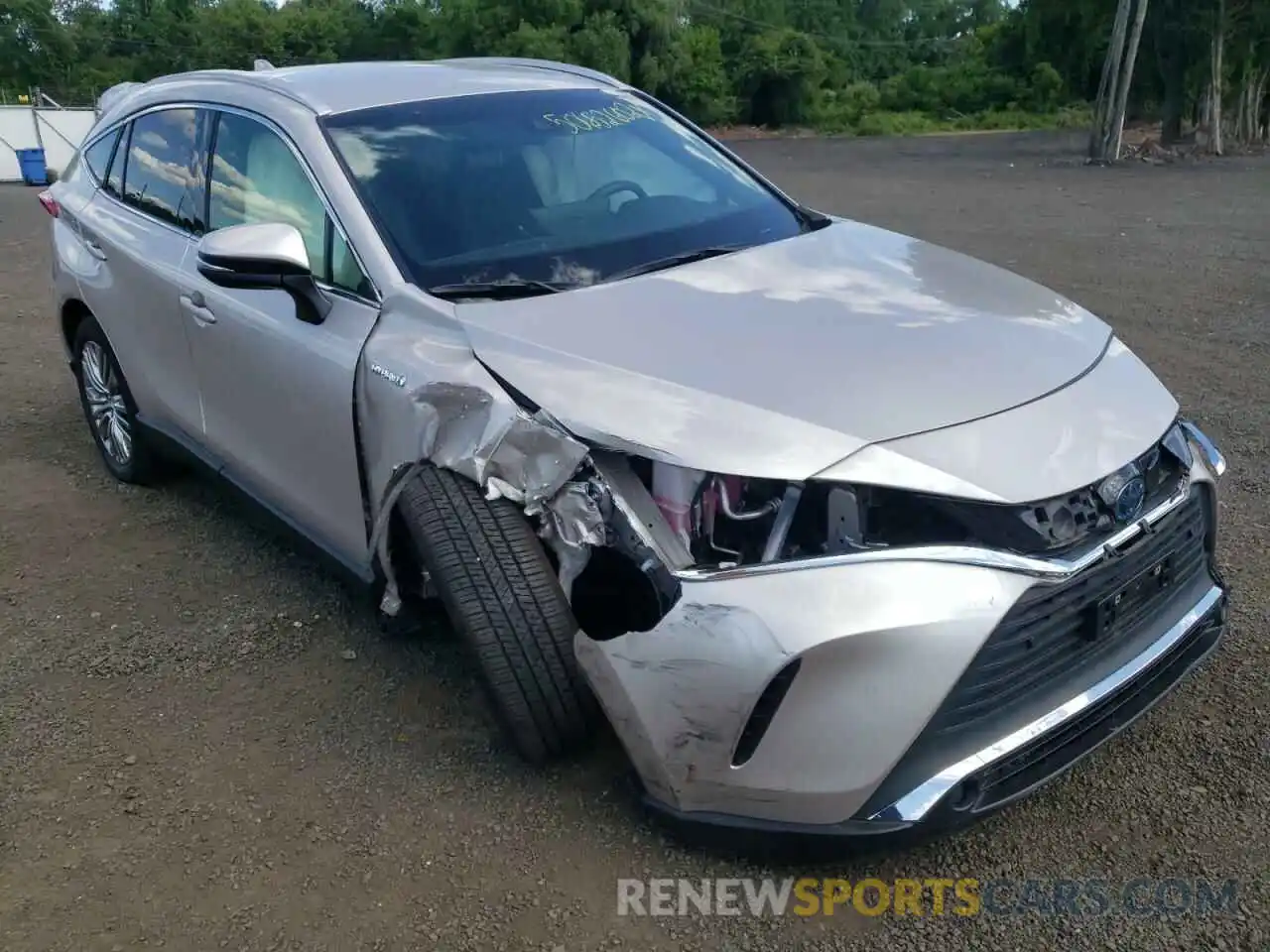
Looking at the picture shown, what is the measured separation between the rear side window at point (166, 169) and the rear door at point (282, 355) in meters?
0.17

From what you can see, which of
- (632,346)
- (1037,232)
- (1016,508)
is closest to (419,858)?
(632,346)

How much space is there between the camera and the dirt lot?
8.38ft

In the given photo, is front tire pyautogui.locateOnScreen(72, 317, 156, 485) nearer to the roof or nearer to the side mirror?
the roof

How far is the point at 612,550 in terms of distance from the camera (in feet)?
8.62

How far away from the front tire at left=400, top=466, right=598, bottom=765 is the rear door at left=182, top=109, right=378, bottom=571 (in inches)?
21.6

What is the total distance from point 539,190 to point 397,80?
0.74 metres

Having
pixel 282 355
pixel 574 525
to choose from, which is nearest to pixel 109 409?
pixel 282 355

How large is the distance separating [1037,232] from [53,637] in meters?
10.5

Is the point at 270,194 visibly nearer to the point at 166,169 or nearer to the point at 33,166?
the point at 166,169

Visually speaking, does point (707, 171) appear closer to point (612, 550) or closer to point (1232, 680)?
point (612, 550)

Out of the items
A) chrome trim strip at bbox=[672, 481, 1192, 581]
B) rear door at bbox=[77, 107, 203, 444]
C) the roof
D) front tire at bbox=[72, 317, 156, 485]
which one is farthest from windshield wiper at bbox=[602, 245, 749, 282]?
front tire at bbox=[72, 317, 156, 485]

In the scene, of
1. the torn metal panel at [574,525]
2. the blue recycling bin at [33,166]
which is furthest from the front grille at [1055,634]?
the blue recycling bin at [33,166]

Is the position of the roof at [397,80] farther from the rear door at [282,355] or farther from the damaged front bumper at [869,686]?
the damaged front bumper at [869,686]

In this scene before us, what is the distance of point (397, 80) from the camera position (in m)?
3.93
